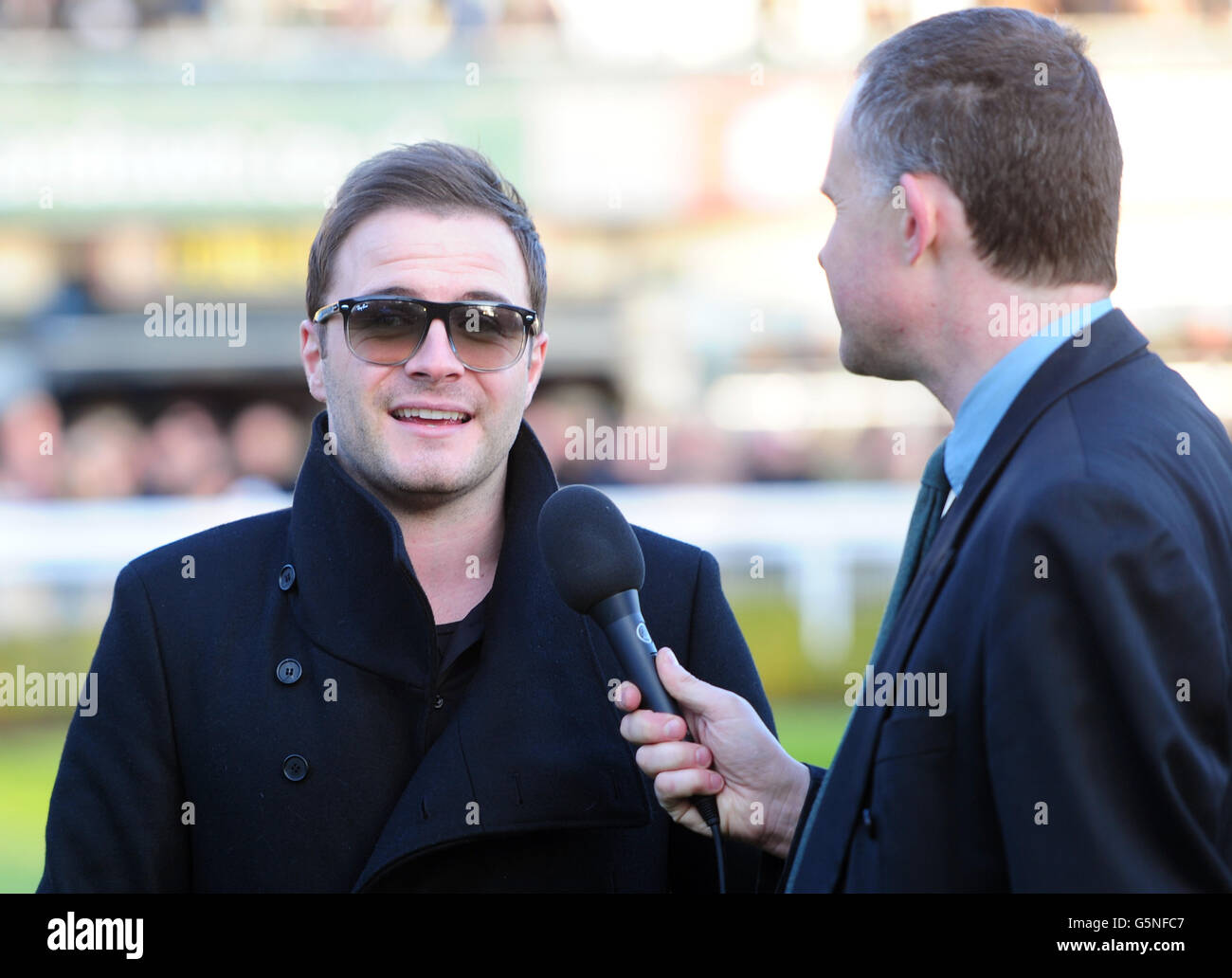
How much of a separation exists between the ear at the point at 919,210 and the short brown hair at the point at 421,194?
2.79 feet

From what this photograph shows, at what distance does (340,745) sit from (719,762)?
2.03ft

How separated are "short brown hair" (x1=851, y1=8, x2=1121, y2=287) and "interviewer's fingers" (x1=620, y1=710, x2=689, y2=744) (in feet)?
2.48

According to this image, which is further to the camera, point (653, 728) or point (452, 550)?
point (452, 550)

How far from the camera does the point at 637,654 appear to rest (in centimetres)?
198

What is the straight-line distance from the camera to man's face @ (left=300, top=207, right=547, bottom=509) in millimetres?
2309

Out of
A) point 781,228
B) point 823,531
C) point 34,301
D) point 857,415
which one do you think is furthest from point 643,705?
point 34,301

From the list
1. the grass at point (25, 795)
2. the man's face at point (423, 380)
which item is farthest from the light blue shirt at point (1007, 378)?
the grass at point (25, 795)

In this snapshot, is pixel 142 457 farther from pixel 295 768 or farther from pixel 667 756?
pixel 667 756

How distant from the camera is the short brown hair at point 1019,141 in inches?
71.0

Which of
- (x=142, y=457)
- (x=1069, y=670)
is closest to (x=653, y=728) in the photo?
(x=1069, y=670)
